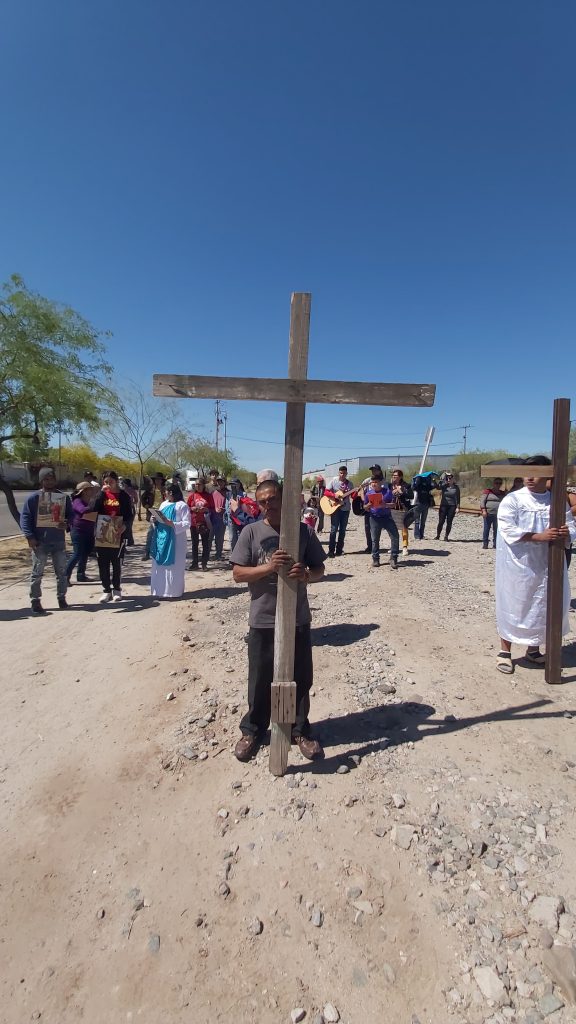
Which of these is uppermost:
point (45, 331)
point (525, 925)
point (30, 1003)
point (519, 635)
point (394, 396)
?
point (45, 331)

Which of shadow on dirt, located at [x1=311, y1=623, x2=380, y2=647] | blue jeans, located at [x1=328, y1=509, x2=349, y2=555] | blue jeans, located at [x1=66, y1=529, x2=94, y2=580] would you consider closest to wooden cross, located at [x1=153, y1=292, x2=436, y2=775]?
shadow on dirt, located at [x1=311, y1=623, x2=380, y2=647]

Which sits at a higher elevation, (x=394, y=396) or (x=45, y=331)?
(x=45, y=331)

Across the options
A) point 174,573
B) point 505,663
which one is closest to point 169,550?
point 174,573

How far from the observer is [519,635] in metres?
4.07

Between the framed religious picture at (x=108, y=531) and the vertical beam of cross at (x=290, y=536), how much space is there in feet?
15.3

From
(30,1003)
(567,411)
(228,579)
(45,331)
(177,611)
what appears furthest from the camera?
(45,331)

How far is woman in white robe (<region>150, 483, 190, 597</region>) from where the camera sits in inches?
268

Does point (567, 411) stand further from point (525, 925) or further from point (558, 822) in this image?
point (525, 925)

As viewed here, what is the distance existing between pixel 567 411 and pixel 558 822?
9.34 feet

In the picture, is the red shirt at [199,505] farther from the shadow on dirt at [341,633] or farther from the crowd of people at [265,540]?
the shadow on dirt at [341,633]

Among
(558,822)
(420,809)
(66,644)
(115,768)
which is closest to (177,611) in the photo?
(66,644)

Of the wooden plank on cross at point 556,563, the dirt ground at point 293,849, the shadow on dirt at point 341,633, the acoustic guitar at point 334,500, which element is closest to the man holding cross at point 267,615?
the dirt ground at point 293,849

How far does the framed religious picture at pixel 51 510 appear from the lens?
6.01 meters

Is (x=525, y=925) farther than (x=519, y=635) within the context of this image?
No
